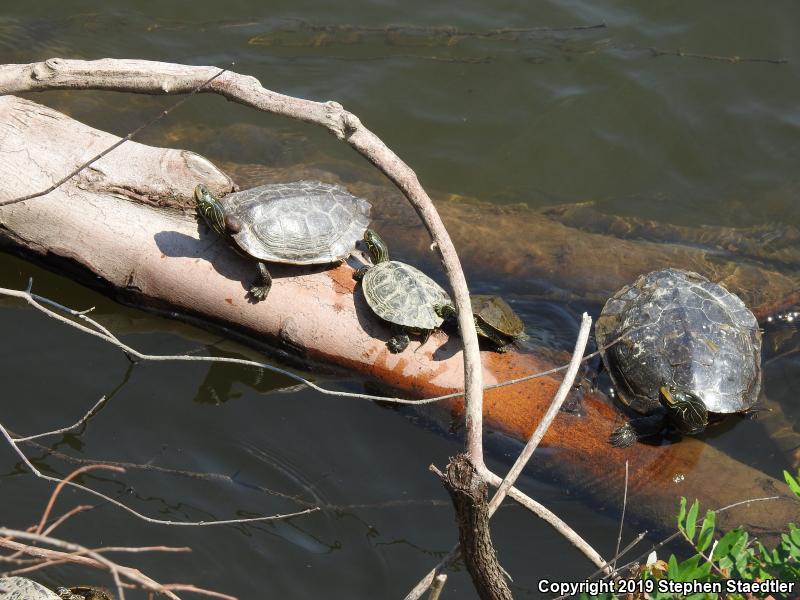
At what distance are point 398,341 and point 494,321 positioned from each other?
568mm

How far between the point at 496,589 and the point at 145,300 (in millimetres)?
2973

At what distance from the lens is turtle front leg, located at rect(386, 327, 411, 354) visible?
4.48 metres

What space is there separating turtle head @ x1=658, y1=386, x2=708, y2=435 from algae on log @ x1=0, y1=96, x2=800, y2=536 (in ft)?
0.38

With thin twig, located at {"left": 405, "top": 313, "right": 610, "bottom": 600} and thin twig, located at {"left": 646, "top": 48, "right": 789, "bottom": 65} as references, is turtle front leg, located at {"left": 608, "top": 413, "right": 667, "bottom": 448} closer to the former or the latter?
thin twig, located at {"left": 405, "top": 313, "right": 610, "bottom": 600}

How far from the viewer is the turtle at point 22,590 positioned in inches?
135

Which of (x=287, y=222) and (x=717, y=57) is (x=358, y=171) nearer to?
(x=287, y=222)

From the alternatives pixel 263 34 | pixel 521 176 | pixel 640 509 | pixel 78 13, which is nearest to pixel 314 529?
pixel 640 509

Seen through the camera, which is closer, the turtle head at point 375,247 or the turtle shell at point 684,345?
the turtle shell at point 684,345

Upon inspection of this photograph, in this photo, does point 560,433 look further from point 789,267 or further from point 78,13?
point 78,13

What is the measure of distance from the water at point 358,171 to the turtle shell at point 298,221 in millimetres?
834

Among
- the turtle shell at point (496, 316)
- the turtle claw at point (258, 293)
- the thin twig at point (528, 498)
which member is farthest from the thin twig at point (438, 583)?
the turtle claw at point (258, 293)

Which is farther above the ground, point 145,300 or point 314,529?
point 145,300

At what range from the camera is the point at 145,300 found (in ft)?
16.1

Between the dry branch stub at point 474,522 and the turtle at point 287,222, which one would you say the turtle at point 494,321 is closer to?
the turtle at point 287,222
